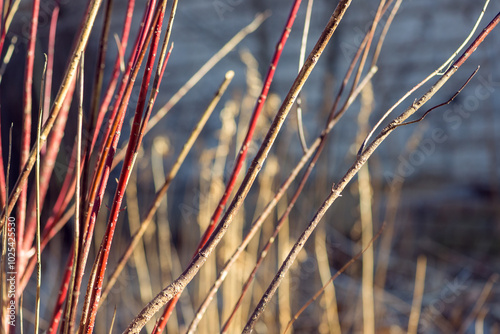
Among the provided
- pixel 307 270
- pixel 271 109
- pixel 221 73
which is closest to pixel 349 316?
pixel 307 270

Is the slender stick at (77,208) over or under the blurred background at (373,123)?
under

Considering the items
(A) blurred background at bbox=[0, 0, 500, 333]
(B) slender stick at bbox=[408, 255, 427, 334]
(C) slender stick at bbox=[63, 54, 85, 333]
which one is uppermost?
(A) blurred background at bbox=[0, 0, 500, 333]

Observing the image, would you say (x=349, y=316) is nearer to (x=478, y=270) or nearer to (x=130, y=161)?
(x=478, y=270)

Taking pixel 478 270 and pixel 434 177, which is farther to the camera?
pixel 434 177

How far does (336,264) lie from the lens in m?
3.76

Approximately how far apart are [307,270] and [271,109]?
4.77 ft

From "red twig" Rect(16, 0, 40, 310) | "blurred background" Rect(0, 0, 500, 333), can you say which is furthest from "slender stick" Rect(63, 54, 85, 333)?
"blurred background" Rect(0, 0, 500, 333)

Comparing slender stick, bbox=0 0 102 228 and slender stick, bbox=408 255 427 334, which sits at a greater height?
slender stick, bbox=408 255 427 334

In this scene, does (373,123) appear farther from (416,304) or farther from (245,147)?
(245,147)

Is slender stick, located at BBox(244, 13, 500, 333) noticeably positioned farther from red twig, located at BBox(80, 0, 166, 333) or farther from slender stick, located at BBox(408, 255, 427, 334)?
slender stick, located at BBox(408, 255, 427, 334)

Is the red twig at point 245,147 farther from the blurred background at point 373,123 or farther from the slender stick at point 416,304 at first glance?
→ the blurred background at point 373,123

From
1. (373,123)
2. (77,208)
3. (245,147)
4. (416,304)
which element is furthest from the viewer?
(373,123)

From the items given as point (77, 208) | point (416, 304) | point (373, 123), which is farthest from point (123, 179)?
point (373, 123)

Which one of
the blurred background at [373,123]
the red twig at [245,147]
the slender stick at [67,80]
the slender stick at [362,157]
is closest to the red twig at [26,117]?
the slender stick at [67,80]
